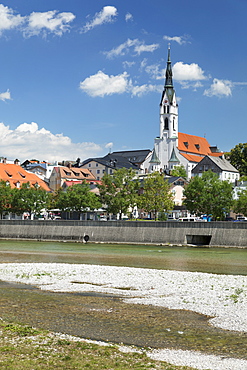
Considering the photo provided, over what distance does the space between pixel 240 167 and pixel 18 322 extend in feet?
508

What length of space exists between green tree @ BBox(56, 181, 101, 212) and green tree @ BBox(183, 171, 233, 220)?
18749 millimetres

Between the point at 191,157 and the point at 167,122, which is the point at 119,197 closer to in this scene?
the point at 191,157

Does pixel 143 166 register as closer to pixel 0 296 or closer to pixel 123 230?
pixel 123 230

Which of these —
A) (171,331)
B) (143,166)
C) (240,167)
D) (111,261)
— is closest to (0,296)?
(171,331)

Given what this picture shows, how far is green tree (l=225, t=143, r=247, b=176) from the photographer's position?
163 meters

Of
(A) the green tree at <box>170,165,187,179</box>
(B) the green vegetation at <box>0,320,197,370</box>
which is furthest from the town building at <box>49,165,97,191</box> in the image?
(B) the green vegetation at <box>0,320,197,370</box>

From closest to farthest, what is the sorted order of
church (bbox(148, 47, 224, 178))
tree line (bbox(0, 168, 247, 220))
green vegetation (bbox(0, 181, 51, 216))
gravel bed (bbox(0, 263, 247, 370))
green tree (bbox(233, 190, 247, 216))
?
1. gravel bed (bbox(0, 263, 247, 370))
2. green tree (bbox(233, 190, 247, 216))
3. tree line (bbox(0, 168, 247, 220))
4. green vegetation (bbox(0, 181, 51, 216))
5. church (bbox(148, 47, 224, 178))

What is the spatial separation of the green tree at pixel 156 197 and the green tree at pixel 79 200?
8.98m

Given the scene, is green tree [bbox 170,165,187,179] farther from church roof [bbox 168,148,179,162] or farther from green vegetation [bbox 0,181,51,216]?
green vegetation [bbox 0,181,51,216]

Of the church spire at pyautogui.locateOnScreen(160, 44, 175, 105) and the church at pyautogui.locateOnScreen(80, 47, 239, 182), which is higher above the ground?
the church spire at pyautogui.locateOnScreen(160, 44, 175, 105)

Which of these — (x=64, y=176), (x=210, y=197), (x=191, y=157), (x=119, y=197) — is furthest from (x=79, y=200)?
(x=191, y=157)

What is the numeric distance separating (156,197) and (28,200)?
78.6 ft

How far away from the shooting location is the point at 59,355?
1314 centimetres

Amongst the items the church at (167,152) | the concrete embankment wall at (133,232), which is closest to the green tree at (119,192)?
the concrete embankment wall at (133,232)
